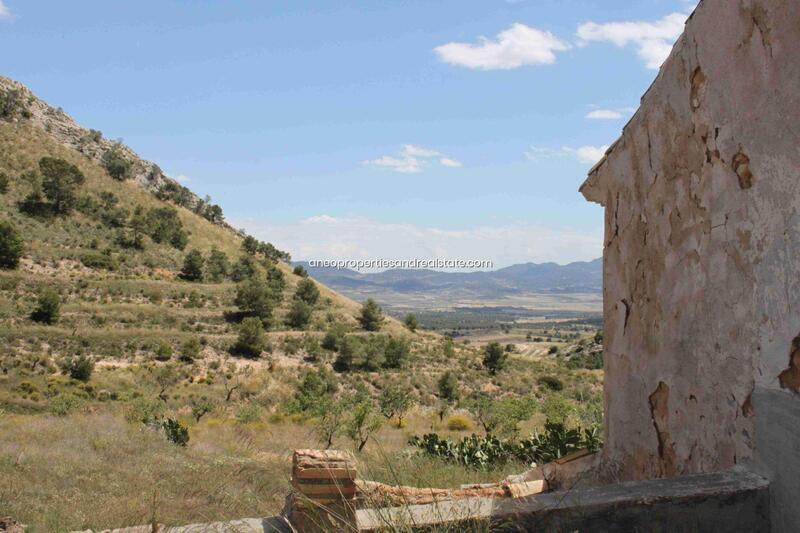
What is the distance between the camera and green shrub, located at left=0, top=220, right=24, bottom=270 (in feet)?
150

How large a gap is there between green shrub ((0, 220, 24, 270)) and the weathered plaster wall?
51358mm

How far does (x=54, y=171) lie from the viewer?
2239 inches

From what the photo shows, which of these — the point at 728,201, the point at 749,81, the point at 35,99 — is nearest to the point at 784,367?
the point at 728,201

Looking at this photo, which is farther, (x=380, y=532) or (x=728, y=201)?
(x=728, y=201)

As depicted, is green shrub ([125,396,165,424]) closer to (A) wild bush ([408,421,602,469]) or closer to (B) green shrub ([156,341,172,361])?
(B) green shrub ([156,341,172,361])

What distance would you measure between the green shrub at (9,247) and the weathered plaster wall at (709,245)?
168 ft

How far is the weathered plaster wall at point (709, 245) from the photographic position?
3.16 m

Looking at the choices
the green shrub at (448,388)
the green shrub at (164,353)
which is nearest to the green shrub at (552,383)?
the green shrub at (448,388)

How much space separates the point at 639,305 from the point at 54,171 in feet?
206

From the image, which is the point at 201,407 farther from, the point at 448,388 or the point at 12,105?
the point at 12,105

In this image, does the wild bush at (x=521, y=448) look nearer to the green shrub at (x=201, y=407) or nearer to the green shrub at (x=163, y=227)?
the green shrub at (x=201, y=407)

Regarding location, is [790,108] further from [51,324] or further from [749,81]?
[51,324]

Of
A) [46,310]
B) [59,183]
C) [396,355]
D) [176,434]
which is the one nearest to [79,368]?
[46,310]

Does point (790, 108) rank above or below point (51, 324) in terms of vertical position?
above
